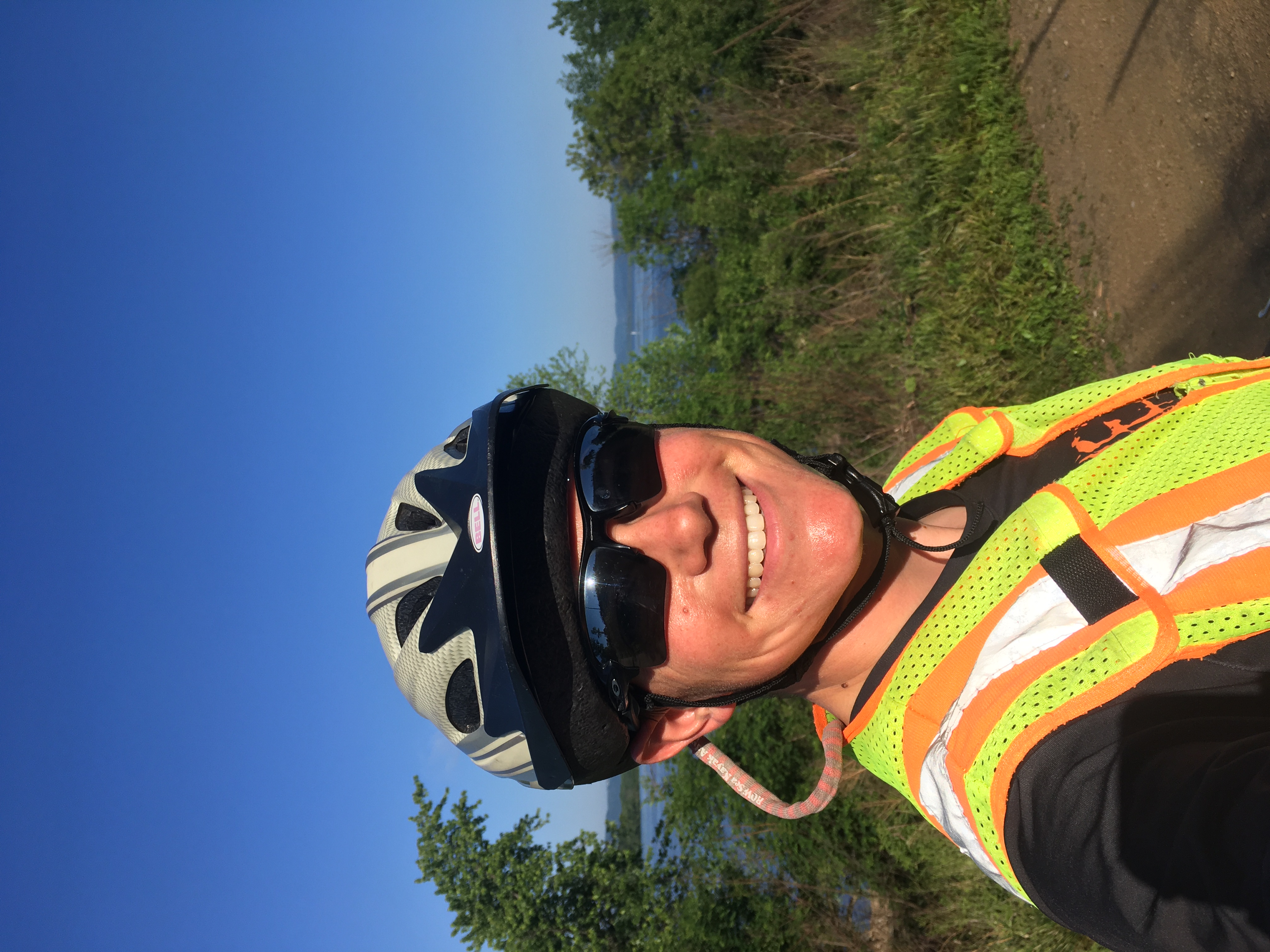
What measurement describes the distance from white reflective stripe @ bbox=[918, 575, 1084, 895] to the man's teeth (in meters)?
0.73

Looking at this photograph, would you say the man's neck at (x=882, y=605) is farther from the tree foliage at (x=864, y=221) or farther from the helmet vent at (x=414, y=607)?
the tree foliage at (x=864, y=221)

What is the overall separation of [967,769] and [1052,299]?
194 inches

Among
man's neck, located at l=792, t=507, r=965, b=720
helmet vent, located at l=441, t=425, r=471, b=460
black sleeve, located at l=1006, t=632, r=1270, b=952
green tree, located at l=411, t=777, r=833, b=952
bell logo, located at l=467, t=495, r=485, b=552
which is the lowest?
green tree, located at l=411, t=777, r=833, b=952

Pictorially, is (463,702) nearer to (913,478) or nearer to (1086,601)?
(913,478)

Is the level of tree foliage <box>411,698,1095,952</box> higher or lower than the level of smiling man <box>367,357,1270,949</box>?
lower

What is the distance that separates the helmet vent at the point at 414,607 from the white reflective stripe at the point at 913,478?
176 cm

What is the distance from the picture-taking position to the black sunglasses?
2230 mm

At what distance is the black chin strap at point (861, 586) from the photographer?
2344 millimetres

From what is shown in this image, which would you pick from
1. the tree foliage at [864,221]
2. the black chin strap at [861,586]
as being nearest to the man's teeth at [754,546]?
the black chin strap at [861,586]

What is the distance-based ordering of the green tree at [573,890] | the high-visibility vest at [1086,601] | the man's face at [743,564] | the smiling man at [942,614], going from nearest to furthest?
the smiling man at [942,614] → the high-visibility vest at [1086,601] → the man's face at [743,564] → the green tree at [573,890]

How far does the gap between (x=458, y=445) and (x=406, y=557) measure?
1.56 feet

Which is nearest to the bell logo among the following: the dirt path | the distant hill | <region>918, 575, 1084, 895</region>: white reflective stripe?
<region>918, 575, 1084, 895</region>: white reflective stripe

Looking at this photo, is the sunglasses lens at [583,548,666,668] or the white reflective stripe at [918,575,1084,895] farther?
the sunglasses lens at [583,548,666,668]

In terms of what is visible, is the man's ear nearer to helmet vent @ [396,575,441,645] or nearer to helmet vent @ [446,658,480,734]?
helmet vent @ [446,658,480,734]
